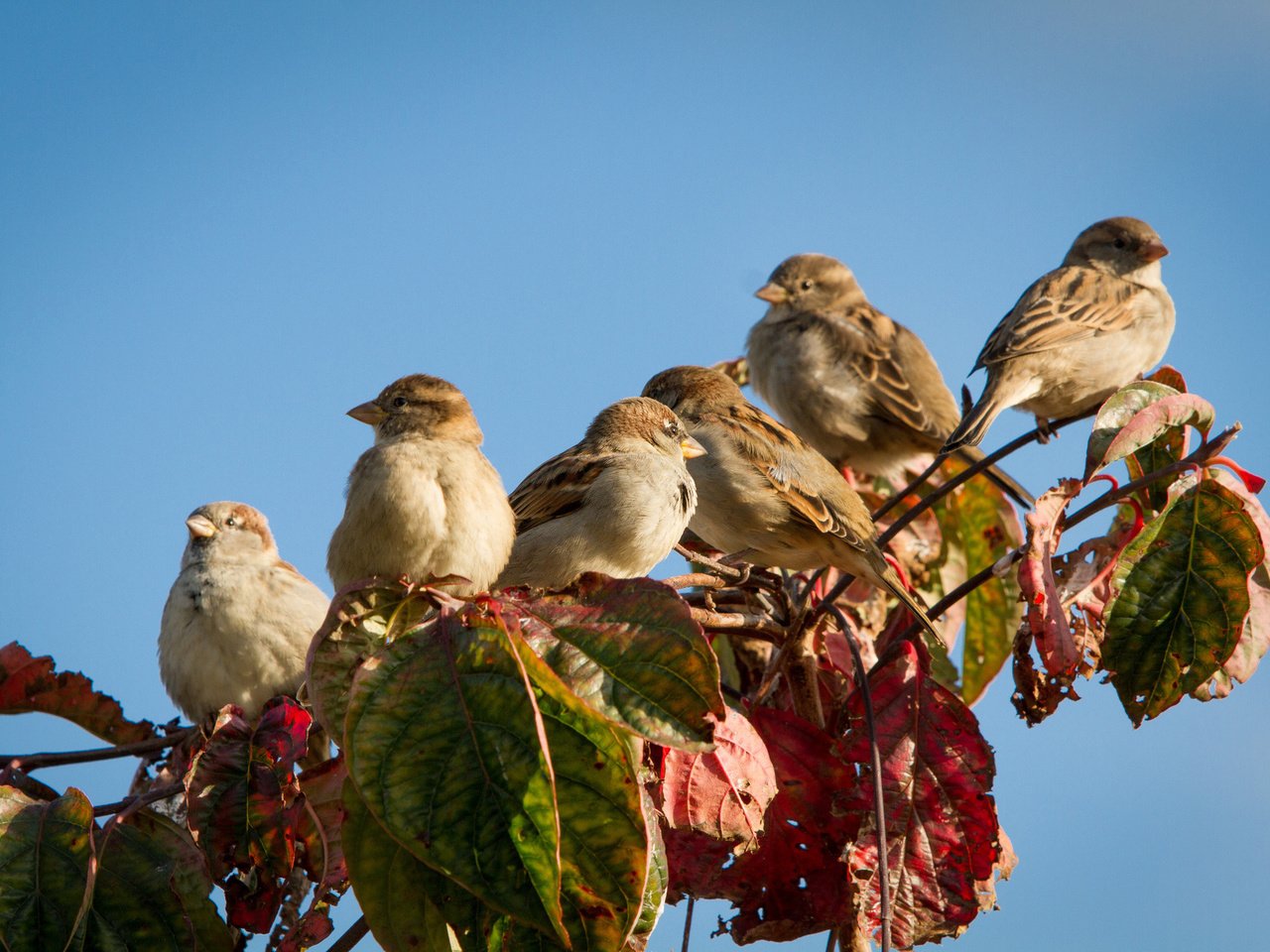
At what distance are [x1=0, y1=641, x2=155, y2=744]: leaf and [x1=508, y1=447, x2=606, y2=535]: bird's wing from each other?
93 centimetres

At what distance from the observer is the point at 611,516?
299cm

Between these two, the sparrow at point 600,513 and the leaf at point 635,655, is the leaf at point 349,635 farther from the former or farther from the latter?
the sparrow at point 600,513

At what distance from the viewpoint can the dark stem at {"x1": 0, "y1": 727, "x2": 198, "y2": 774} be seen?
7.43ft

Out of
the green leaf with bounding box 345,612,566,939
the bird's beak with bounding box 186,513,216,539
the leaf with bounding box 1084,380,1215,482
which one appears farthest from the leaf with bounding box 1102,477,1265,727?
the bird's beak with bounding box 186,513,216,539

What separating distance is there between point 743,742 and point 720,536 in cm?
186

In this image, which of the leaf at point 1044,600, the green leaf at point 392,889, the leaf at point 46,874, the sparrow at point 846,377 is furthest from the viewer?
the sparrow at point 846,377

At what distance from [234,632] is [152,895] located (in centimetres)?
203

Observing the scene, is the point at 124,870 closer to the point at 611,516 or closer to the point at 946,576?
the point at 611,516

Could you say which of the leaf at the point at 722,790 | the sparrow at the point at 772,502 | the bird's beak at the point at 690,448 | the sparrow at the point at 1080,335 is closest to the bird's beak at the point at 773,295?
the sparrow at the point at 1080,335

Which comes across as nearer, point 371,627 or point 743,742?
point 371,627

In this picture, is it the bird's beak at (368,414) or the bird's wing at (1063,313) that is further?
the bird's wing at (1063,313)

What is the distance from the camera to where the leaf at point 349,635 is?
1.72 m

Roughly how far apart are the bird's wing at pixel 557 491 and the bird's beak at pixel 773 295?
3246 millimetres

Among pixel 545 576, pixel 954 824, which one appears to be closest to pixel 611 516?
pixel 545 576
